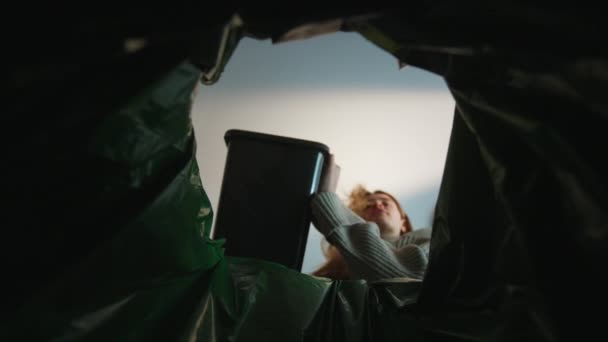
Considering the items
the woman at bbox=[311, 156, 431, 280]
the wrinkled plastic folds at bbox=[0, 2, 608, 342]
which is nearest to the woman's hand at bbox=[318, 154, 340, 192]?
the woman at bbox=[311, 156, 431, 280]

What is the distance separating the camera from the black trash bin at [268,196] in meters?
0.84

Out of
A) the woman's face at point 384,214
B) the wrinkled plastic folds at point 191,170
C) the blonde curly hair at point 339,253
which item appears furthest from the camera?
the woman's face at point 384,214

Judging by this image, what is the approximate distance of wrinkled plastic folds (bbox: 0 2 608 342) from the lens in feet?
0.91

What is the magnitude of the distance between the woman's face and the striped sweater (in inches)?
9.7

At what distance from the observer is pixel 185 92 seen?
0.38 m

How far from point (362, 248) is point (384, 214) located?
36 cm

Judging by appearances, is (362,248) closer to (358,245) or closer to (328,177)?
(358,245)

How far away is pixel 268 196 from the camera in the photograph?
34.0 inches

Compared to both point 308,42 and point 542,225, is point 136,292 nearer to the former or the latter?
point 542,225

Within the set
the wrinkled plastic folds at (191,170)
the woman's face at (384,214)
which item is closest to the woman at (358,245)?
the woman's face at (384,214)

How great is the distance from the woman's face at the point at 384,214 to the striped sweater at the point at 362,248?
247 mm

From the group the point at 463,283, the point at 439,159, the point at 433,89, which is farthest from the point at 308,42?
the point at 463,283

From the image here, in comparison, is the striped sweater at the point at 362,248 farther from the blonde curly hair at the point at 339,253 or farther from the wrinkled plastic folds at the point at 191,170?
the wrinkled plastic folds at the point at 191,170

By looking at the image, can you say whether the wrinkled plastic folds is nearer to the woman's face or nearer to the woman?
the woman
